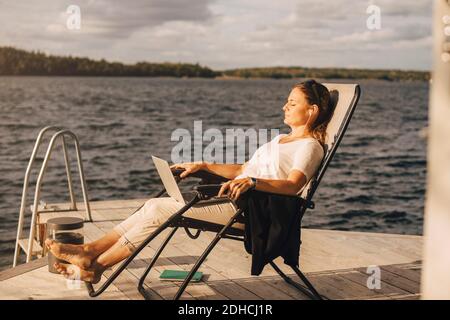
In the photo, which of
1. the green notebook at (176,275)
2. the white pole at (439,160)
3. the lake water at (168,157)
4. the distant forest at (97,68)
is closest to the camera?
the white pole at (439,160)

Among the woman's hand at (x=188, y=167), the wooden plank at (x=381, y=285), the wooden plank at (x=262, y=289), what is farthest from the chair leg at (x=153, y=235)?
the wooden plank at (x=381, y=285)

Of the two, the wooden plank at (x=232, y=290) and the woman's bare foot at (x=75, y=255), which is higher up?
the woman's bare foot at (x=75, y=255)

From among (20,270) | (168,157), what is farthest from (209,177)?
(168,157)

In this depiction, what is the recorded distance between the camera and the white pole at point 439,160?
162 centimetres

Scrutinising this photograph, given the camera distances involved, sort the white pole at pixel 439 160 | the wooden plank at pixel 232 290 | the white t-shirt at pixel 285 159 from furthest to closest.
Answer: the wooden plank at pixel 232 290
the white t-shirt at pixel 285 159
the white pole at pixel 439 160

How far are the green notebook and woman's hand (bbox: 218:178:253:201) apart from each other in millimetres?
858

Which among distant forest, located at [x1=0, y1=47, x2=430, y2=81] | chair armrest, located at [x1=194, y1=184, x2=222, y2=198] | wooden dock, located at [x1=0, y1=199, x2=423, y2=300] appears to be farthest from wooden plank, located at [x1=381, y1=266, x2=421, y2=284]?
distant forest, located at [x1=0, y1=47, x2=430, y2=81]

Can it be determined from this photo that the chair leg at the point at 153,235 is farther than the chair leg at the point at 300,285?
No

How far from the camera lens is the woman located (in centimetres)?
333

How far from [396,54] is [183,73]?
38525 millimetres

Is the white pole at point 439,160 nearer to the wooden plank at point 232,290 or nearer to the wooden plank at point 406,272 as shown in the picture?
the wooden plank at point 232,290

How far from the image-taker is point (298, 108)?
361 cm

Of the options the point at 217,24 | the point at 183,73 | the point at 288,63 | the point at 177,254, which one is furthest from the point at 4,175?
the point at 183,73
